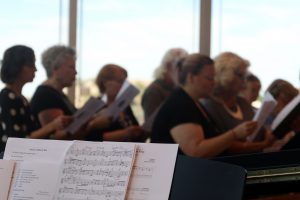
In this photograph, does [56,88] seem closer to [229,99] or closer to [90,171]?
[229,99]

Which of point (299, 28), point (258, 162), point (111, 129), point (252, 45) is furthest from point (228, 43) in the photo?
point (258, 162)

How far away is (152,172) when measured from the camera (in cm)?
146

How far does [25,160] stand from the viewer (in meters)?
1.62

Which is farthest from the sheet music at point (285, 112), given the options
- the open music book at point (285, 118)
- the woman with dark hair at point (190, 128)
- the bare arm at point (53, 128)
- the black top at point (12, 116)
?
the black top at point (12, 116)

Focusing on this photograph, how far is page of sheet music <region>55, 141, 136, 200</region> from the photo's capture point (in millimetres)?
1455

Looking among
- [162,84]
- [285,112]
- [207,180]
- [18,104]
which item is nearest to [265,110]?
[285,112]

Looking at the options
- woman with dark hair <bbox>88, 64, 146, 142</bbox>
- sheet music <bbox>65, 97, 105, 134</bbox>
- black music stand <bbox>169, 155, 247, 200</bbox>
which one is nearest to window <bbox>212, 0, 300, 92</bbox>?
woman with dark hair <bbox>88, 64, 146, 142</bbox>

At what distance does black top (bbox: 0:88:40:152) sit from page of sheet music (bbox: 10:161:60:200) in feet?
4.57

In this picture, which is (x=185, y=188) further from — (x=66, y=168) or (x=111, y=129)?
(x=111, y=129)

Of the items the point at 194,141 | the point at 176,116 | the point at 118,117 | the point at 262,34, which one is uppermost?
the point at 262,34

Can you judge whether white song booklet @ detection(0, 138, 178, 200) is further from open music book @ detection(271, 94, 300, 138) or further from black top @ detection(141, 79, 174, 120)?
black top @ detection(141, 79, 174, 120)

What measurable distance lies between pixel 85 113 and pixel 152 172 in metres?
1.89

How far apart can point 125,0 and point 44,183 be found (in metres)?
3.68

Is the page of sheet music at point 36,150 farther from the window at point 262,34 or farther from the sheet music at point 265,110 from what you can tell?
the window at point 262,34
